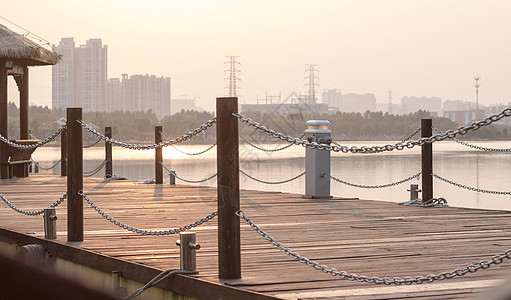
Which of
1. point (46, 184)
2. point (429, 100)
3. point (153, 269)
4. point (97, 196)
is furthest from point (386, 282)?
point (429, 100)

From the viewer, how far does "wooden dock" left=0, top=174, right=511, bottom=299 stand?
4.65 metres

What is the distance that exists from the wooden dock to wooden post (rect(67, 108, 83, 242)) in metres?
0.14

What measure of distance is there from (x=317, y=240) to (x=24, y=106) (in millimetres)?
13415

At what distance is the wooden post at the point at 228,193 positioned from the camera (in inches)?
187

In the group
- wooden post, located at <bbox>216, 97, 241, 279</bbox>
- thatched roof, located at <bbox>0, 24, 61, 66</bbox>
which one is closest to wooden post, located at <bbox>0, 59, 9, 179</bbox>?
thatched roof, located at <bbox>0, 24, 61, 66</bbox>

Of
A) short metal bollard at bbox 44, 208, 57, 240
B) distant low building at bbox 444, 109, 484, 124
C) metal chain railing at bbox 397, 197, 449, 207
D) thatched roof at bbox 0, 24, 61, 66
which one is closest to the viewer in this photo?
short metal bollard at bbox 44, 208, 57, 240

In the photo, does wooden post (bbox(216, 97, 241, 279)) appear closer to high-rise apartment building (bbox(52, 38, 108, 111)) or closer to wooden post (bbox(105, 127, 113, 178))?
wooden post (bbox(105, 127, 113, 178))

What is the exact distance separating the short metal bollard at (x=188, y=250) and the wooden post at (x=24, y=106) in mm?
14194

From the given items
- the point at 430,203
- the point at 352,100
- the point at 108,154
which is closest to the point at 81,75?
the point at 352,100

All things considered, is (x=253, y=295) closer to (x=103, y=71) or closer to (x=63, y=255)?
(x=63, y=255)

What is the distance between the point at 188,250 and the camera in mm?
4914

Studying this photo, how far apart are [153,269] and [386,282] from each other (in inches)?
72.5

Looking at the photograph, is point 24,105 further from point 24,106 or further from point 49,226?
point 49,226

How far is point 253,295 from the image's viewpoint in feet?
14.1
